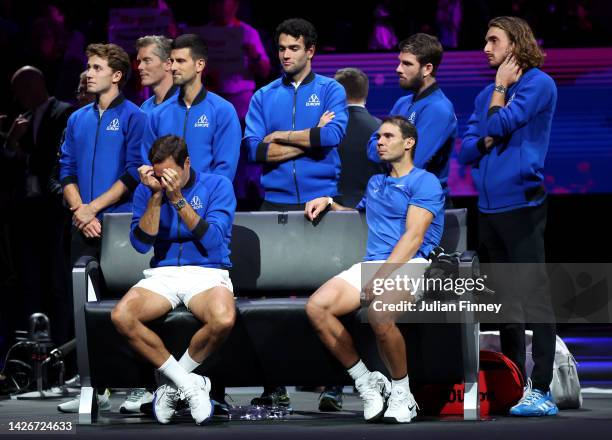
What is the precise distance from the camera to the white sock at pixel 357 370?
6.27 m

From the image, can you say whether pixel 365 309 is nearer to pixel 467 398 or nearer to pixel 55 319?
pixel 467 398

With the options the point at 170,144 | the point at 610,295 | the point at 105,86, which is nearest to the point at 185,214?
the point at 170,144

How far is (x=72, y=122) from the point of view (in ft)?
24.8

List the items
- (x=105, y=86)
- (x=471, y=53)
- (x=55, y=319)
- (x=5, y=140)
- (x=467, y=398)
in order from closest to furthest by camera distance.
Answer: (x=467, y=398)
(x=105, y=86)
(x=55, y=319)
(x=5, y=140)
(x=471, y=53)

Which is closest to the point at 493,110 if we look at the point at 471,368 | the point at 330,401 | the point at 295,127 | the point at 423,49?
the point at 423,49

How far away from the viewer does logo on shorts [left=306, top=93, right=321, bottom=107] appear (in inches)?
287

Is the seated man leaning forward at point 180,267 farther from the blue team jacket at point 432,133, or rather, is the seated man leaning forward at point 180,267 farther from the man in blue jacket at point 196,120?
the blue team jacket at point 432,133

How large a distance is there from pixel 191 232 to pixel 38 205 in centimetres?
273

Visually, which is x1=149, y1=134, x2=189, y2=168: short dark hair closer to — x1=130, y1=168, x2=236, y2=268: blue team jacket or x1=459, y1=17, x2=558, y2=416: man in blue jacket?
x1=130, y1=168, x2=236, y2=268: blue team jacket

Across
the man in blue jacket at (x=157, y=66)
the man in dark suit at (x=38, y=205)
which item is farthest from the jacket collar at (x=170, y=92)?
the man in dark suit at (x=38, y=205)

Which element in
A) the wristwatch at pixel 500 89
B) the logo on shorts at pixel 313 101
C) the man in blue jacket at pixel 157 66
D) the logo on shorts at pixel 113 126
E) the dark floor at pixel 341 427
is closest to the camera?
the dark floor at pixel 341 427

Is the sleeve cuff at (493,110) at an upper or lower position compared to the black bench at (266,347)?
upper

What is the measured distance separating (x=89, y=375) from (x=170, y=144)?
125 cm

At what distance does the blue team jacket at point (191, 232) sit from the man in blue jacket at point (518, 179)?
4.38 feet
